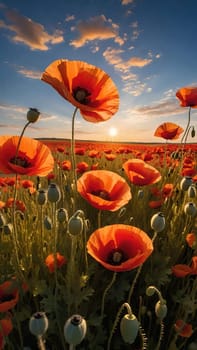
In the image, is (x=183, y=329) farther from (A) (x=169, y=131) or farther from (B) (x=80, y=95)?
(A) (x=169, y=131)

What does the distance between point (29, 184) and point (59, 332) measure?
5.53 feet

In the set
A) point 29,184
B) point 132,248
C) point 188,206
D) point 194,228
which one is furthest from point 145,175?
point 29,184

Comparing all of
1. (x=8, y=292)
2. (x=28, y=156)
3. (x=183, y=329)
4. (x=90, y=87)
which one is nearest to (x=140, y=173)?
(x=90, y=87)

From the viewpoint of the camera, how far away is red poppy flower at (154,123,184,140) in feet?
11.1

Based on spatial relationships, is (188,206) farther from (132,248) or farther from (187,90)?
(187,90)

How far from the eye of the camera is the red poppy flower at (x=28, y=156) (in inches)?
62.0

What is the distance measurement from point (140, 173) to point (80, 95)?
679mm

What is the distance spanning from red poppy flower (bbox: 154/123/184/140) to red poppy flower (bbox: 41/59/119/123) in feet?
5.60

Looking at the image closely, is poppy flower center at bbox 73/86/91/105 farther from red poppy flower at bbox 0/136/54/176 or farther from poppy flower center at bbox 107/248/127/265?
poppy flower center at bbox 107/248/127/265

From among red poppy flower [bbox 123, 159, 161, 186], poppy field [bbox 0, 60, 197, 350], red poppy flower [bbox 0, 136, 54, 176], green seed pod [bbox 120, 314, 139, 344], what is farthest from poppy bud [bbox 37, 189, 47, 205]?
green seed pod [bbox 120, 314, 139, 344]

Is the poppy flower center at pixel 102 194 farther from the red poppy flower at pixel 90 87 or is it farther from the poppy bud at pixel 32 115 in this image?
the poppy bud at pixel 32 115

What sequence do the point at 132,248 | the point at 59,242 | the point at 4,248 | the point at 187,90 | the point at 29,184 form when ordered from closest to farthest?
the point at 132,248
the point at 59,242
the point at 4,248
the point at 187,90
the point at 29,184

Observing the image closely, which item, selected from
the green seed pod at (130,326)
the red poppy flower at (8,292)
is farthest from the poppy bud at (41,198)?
the green seed pod at (130,326)

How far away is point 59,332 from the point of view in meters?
1.54
